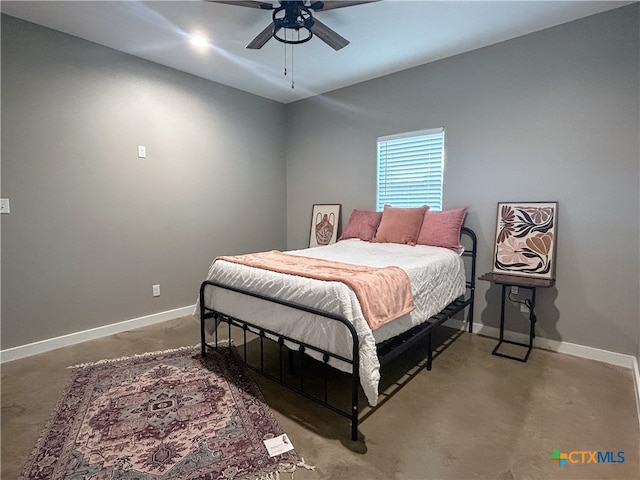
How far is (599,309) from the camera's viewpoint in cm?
268

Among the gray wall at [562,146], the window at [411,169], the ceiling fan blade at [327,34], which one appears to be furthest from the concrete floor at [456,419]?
the ceiling fan blade at [327,34]

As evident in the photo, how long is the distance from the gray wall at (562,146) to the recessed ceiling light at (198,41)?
1.97 meters

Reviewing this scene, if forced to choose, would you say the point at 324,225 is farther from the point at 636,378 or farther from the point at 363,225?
the point at 636,378

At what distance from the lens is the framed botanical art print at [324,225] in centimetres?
432

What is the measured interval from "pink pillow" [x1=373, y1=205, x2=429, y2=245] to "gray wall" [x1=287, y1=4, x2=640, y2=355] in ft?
1.22

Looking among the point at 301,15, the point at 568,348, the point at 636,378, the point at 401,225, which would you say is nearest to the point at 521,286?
the point at 568,348

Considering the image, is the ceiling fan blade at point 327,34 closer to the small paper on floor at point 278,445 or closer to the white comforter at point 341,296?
the white comforter at point 341,296

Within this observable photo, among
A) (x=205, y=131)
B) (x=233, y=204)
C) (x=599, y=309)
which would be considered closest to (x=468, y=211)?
(x=599, y=309)

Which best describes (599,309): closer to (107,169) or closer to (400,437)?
(400,437)

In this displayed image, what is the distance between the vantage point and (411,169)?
3664 millimetres

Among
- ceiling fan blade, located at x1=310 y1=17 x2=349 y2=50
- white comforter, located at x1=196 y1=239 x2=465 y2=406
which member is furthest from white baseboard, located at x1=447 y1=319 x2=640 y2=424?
ceiling fan blade, located at x1=310 y1=17 x2=349 y2=50

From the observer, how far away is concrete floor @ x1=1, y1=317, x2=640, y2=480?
5.21 ft

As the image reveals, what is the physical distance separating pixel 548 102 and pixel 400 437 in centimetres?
285

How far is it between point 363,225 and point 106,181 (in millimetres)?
2603
